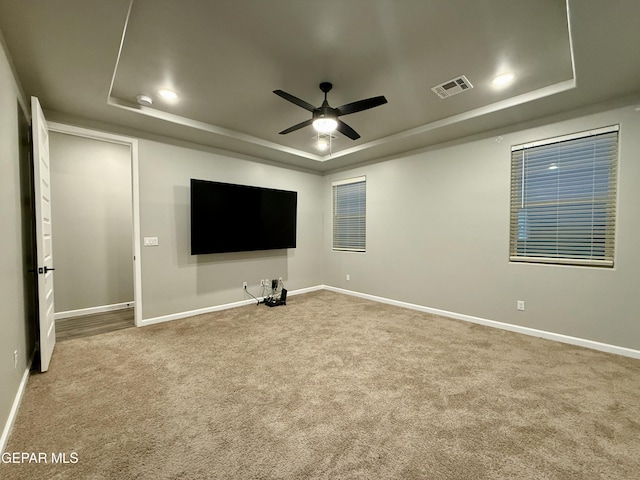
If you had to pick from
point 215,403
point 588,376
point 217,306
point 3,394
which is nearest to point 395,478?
point 215,403

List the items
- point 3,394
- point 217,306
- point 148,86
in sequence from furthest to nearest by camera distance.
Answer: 1. point 217,306
2. point 148,86
3. point 3,394

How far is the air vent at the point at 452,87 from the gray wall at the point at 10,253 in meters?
3.50

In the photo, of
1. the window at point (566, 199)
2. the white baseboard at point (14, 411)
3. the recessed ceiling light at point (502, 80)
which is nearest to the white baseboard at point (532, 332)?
the window at point (566, 199)

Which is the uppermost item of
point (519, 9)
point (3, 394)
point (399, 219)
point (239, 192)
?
point (519, 9)

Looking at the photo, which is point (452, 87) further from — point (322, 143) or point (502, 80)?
point (322, 143)

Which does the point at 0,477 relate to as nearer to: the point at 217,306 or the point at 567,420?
the point at 217,306

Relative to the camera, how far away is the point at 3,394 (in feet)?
5.35

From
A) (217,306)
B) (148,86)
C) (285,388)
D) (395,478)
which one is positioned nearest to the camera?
(395,478)

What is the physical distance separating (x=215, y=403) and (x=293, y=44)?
2.82 meters

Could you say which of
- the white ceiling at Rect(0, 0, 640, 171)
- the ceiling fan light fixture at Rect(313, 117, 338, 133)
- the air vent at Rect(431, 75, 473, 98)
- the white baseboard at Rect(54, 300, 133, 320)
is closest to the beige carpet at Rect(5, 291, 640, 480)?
the white baseboard at Rect(54, 300, 133, 320)

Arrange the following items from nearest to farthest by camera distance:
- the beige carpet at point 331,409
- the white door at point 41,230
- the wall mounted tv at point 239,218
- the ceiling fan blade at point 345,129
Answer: the beige carpet at point 331,409 < the white door at point 41,230 < the ceiling fan blade at point 345,129 < the wall mounted tv at point 239,218

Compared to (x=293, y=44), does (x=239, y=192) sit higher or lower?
lower

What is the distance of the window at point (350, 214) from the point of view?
518 cm

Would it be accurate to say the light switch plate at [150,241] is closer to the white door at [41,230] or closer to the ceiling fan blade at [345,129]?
the white door at [41,230]
